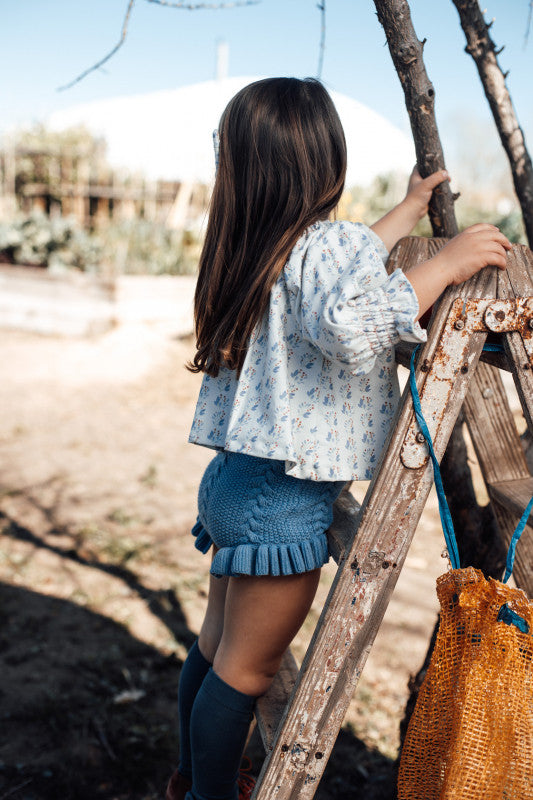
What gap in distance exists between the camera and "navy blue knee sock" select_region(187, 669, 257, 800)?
1435mm

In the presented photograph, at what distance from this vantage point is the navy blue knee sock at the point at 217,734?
1.43 metres

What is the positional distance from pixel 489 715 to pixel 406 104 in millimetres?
1272

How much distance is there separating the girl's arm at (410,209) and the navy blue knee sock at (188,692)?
1.14 meters

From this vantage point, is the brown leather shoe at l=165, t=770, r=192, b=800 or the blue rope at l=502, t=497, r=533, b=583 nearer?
the blue rope at l=502, t=497, r=533, b=583

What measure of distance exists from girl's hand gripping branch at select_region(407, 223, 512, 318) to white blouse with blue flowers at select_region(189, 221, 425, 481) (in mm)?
26

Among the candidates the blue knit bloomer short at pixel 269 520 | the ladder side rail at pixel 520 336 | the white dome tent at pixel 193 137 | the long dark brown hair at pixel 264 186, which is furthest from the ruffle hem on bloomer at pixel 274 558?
the white dome tent at pixel 193 137

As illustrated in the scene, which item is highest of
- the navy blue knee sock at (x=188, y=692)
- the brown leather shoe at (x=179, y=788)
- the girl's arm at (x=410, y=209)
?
the girl's arm at (x=410, y=209)

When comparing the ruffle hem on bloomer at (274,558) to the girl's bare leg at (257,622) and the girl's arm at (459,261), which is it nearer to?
the girl's bare leg at (257,622)

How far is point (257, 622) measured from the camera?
1.38m

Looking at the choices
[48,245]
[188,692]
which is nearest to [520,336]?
[188,692]

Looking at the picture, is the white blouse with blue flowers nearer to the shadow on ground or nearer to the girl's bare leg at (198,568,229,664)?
the girl's bare leg at (198,568,229,664)

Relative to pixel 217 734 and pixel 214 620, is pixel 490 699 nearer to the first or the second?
pixel 217 734

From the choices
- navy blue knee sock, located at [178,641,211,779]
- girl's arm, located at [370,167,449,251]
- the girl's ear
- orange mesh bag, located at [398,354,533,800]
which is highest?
the girl's ear

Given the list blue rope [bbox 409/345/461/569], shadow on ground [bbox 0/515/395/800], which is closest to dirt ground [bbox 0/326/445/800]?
shadow on ground [bbox 0/515/395/800]
